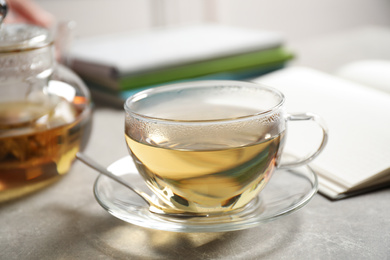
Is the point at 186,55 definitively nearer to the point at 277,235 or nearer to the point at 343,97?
the point at 343,97

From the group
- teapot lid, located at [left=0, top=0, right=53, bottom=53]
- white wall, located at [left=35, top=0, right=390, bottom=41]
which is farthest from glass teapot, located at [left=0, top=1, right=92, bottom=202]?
white wall, located at [left=35, top=0, right=390, bottom=41]

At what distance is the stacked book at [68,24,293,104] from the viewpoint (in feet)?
2.68

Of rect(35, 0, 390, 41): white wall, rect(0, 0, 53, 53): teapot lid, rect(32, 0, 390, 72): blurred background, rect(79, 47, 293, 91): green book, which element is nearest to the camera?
rect(0, 0, 53, 53): teapot lid

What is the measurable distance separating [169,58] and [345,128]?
37 cm

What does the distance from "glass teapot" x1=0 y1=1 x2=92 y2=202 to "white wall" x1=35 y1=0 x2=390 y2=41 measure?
5.70ft

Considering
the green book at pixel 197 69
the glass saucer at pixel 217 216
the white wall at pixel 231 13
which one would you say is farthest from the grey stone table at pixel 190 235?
the white wall at pixel 231 13

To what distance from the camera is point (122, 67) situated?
80 cm

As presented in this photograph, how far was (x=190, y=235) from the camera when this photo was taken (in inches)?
15.8

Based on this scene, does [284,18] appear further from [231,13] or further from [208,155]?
[208,155]

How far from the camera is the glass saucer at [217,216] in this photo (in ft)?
1.23

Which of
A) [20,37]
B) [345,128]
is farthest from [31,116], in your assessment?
[345,128]

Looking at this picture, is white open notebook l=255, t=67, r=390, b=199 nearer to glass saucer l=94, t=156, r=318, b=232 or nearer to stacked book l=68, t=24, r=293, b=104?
glass saucer l=94, t=156, r=318, b=232

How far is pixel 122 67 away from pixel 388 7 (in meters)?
3.16

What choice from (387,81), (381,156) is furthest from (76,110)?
(387,81)
